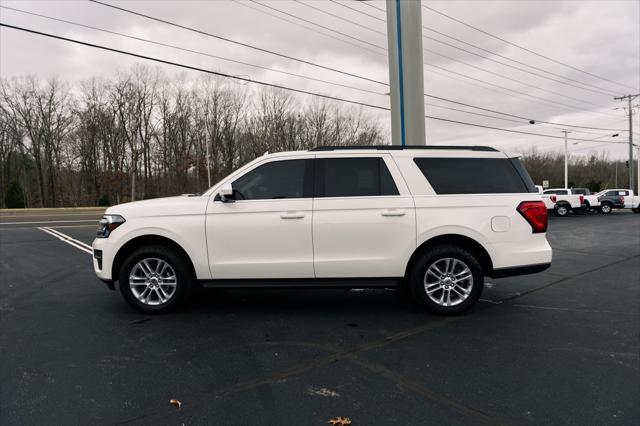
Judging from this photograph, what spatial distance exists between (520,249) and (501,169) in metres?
1.00

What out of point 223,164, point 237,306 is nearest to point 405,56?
point 237,306

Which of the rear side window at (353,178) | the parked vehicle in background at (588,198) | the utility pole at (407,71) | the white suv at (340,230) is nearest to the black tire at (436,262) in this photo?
the white suv at (340,230)

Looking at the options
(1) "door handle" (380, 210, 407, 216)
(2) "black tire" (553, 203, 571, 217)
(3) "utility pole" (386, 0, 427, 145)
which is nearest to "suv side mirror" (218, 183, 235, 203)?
(1) "door handle" (380, 210, 407, 216)

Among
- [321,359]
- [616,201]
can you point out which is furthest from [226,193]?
[616,201]

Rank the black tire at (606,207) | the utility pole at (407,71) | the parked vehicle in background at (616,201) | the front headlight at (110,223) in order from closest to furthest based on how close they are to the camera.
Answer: the front headlight at (110,223) → the utility pole at (407,71) → the parked vehicle in background at (616,201) → the black tire at (606,207)

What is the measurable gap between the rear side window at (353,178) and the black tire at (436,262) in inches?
33.9

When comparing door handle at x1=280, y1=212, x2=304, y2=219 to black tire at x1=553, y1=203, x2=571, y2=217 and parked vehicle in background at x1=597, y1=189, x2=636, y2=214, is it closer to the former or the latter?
black tire at x1=553, y1=203, x2=571, y2=217

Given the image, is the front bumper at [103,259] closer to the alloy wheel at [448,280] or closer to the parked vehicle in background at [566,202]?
the alloy wheel at [448,280]

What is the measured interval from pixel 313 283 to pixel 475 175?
7.84ft

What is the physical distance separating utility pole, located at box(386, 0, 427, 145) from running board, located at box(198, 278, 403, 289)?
15.8 ft

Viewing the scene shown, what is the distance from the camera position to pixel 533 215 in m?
4.76

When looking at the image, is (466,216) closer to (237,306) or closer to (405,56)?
(237,306)

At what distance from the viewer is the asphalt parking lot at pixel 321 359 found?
278 cm

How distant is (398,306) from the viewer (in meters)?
5.23
